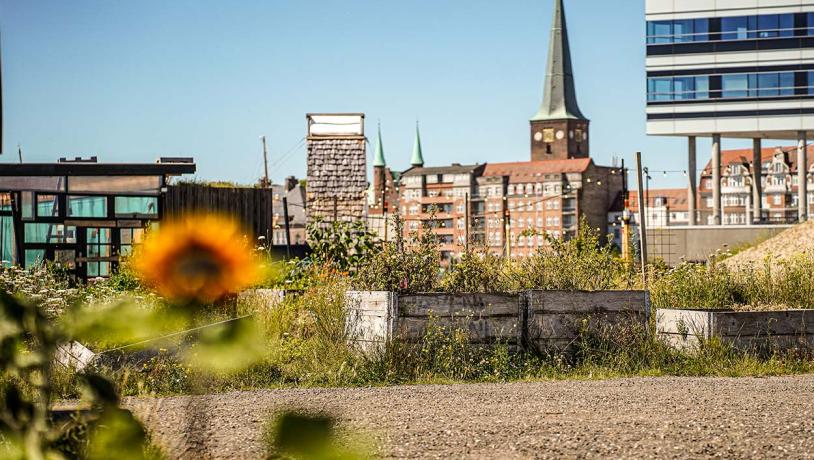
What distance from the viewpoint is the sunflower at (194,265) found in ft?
4.09

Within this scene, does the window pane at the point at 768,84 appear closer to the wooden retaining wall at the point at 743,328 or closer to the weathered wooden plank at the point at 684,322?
the wooden retaining wall at the point at 743,328

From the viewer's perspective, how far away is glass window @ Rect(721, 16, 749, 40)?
55531mm

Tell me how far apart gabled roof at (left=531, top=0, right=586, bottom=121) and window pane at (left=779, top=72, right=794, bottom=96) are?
11632cm

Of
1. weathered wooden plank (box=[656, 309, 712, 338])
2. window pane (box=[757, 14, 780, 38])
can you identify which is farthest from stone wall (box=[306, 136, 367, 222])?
window pane (box=[757, 14, 780, 38])

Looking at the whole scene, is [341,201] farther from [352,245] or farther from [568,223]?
[568,223]

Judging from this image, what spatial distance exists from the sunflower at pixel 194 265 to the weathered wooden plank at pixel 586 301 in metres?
9.22

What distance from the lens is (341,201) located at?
3575 cm

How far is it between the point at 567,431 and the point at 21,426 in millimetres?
5716

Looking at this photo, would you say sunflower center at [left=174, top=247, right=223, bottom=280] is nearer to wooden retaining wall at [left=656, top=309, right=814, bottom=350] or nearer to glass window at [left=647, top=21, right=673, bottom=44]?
wooden retaining wall at [left=656, top=309, right=814, bottom=350]

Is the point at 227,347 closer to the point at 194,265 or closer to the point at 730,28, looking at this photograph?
the point at 194,265

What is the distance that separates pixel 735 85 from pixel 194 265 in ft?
188

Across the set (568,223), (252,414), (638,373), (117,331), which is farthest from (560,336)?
(568,223)

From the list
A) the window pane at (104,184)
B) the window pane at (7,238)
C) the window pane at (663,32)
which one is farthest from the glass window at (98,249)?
the window pane at (663,32)

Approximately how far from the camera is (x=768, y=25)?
55344 millimetres
